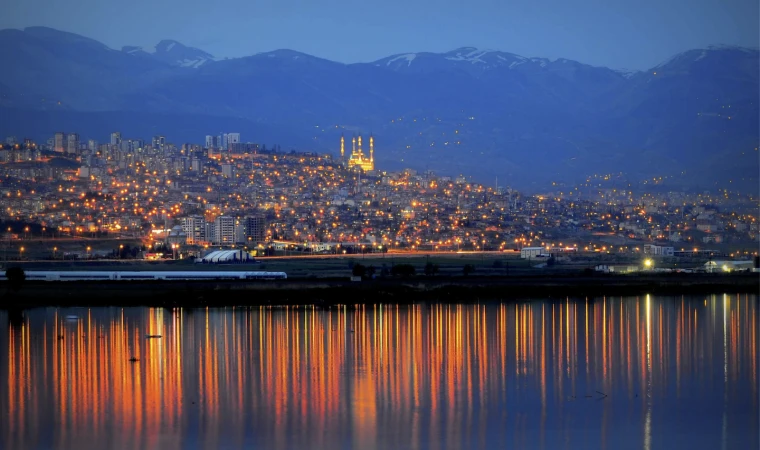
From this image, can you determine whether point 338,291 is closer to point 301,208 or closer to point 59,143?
point 301,208

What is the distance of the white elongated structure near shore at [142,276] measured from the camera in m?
41.1

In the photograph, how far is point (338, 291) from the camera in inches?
1463

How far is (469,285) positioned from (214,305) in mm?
8905

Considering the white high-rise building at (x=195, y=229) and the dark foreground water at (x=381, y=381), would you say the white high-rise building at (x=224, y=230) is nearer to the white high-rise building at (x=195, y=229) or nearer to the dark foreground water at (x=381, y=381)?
the white high-rise building at (x=195, y=229)

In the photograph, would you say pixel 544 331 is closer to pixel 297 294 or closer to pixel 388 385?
pixel 388 385

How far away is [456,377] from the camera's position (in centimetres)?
2162

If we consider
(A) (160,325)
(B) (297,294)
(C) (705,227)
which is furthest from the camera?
(C) (705,227)

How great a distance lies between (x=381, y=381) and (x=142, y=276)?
74.9 feet

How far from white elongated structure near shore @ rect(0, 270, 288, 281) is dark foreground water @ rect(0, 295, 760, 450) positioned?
28.8 ft

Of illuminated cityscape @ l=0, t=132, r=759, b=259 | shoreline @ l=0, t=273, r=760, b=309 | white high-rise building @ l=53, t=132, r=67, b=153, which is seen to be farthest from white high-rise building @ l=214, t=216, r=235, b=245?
white high-rise building @ l=53, t=132, r=67, b=153

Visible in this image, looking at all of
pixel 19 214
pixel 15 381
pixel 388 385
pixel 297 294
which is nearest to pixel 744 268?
pixel 297 294

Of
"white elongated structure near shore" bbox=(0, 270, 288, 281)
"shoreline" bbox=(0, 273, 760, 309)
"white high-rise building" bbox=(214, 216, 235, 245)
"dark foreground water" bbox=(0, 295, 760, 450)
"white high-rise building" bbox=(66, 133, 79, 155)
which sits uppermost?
"white high-rise building" bbox=(66, 133, 79, 155)

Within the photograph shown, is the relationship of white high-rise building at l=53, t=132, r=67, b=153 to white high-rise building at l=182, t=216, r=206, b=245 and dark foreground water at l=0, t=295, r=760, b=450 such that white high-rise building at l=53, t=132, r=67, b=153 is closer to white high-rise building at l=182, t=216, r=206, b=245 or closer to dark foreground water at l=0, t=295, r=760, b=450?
white high-rise building at l=182, t=216, r=206, b=245

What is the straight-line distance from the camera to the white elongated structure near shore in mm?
41062
